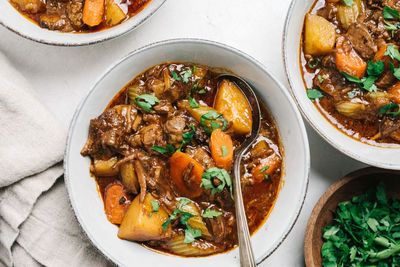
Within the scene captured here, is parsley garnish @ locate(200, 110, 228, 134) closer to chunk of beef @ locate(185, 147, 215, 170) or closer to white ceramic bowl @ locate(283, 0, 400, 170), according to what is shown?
chunk of beef @ locate(185, 147, 215, 170)

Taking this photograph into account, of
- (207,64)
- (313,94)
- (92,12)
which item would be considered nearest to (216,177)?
(207,64)

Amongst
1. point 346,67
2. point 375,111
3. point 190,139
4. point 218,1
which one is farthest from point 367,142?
point 218,1

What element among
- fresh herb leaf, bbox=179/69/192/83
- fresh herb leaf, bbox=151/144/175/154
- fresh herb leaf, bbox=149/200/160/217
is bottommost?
fresh herb leaf, bbox=149/200/160/217

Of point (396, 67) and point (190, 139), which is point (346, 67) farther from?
point (190, 139)

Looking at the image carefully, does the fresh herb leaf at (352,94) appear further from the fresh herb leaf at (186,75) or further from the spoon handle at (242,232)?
the fresh herb leaf at (186,75)

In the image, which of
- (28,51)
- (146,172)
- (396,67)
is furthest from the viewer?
(28,51)

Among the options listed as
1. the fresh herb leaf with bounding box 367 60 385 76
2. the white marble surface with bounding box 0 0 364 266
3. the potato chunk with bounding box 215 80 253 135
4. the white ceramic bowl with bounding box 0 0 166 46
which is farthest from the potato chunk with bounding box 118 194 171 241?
the fresh herb leaf with bounding box 367 60 385 76
